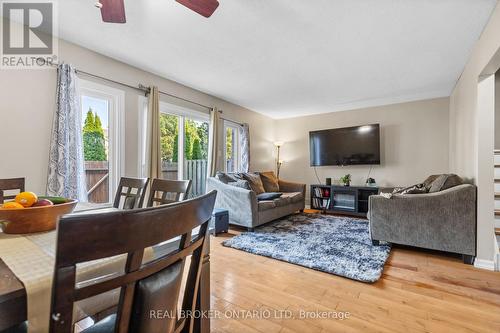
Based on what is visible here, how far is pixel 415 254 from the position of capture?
2605 millimetres

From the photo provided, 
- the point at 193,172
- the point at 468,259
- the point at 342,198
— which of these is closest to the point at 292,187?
the point at 342,198

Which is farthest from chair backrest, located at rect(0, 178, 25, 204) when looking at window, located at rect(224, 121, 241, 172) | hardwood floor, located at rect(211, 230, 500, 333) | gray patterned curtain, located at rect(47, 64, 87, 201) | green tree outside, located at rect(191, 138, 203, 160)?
window, located at rect(224, 121, 241, 172)

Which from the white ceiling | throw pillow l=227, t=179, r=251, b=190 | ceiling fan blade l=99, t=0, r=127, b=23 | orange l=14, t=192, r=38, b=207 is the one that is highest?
the white ceiling

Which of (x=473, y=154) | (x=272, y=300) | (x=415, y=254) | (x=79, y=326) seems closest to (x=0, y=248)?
(x=79, y=326)

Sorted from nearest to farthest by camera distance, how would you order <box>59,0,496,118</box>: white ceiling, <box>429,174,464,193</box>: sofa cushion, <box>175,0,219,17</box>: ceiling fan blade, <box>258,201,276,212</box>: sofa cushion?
<box>175,0,219,17</box>: ceiling fan blade
<box>59,0,496,118</box>: white ceiling
<box>429,174,464,193</box>: sofa cushion
<box>258,201,276,212</box>: sofa cushion

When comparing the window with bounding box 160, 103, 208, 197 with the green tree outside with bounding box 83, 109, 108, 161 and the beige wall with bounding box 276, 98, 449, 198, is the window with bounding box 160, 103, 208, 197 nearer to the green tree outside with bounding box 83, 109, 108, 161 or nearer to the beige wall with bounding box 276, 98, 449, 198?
the green tree outside with bounding box 83, 109, 108, 161

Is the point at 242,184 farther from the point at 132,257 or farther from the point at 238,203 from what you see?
the point at 132,257

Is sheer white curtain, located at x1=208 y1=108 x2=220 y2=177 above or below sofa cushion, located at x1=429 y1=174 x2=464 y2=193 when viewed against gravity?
above

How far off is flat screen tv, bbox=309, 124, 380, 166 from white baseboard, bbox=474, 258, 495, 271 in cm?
257

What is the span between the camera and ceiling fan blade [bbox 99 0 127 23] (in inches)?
57.9

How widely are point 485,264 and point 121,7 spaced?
3740 millimetres

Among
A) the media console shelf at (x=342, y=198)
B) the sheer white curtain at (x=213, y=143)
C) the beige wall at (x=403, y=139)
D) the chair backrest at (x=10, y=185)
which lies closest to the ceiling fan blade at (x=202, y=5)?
the chair backrest at (x=10, y=185)

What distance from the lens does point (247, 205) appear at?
11.3 ft

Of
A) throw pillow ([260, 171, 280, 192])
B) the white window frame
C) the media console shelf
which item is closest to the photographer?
the white window frame
